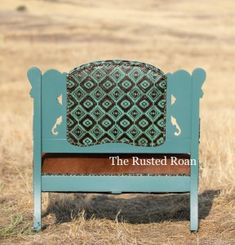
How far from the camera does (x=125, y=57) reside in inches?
1193

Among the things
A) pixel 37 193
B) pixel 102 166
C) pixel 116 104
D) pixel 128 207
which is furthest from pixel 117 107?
pixel 128 207

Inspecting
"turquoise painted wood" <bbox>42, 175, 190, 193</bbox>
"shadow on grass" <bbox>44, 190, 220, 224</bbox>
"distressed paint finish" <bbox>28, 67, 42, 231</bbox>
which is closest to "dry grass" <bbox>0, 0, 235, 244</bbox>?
"shadow on grass" <bbox>44, 190, 220, 224</bbox>

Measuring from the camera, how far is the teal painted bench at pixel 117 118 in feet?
16.8

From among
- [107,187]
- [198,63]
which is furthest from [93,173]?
[198,63]

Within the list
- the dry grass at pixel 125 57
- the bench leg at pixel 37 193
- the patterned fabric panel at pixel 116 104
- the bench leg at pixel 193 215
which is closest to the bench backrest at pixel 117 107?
the patterned fabric panel at pixel 116 104

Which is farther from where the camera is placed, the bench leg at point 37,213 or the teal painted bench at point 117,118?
the bench leg at point 37,213

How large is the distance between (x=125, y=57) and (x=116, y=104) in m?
25.3

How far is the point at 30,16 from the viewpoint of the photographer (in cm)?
5278

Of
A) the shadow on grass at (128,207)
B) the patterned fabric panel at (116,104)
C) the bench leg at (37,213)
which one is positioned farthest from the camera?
the shadow on grass at (128,207)

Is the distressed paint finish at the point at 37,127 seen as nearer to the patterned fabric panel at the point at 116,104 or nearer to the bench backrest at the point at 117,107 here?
the bench backrest at the point at 117,107

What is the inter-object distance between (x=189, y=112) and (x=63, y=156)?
0.90m

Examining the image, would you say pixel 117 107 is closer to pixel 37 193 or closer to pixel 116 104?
pixel 116 104

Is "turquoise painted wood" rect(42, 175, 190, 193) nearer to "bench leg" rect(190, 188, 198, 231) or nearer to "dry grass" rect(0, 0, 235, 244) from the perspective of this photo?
"bench leg" rect(190, 188, 198, 231)

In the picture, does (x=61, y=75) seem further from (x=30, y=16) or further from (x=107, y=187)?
(x=30, y=16)
